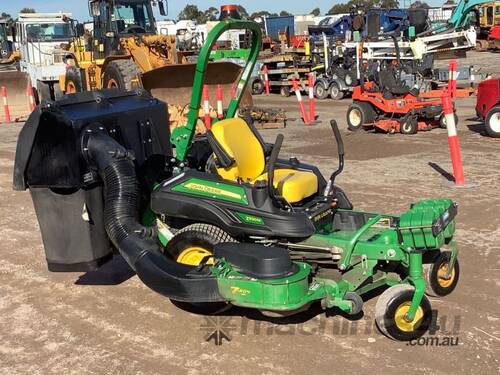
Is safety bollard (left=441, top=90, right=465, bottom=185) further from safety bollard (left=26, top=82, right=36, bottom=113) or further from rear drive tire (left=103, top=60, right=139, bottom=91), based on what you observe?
safety bollard (left=26, top=82, right=36, bottom=113)

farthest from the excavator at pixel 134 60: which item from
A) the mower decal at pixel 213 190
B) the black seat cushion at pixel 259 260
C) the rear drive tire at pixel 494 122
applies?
the black seat cushion at pixel 259 260

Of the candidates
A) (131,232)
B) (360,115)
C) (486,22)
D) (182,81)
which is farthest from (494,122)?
(486,22)

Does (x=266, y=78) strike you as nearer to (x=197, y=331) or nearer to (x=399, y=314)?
(x=197, y=331)

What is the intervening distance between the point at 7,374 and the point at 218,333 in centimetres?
133

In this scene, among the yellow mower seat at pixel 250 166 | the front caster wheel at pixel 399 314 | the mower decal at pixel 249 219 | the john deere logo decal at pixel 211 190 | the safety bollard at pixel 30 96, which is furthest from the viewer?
the safety bollard at pixel 30 96

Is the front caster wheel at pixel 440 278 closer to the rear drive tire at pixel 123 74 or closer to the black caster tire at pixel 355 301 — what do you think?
the black caster tire at pixel 355 301

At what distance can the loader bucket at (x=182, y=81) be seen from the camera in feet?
43.4

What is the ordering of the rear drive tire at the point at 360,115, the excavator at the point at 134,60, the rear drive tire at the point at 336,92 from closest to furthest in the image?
1. the rear drive tire at the point at 360,115
2. the excavator at the point at 134,60
3. the rear drive tire at the point at 336,92

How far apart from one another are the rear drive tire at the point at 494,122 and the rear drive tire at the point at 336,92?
881 centimetres

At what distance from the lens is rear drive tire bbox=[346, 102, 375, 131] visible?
12.9 metres

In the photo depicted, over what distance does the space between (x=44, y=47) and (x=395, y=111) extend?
1292cm

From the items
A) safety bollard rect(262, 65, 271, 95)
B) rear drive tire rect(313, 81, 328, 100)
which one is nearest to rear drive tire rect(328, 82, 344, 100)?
rear drive tire rect(313, 81, 328, 100)

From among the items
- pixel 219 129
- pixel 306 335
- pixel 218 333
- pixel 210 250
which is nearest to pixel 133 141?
pixel 219 129

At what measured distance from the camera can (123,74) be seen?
43.8 feet
